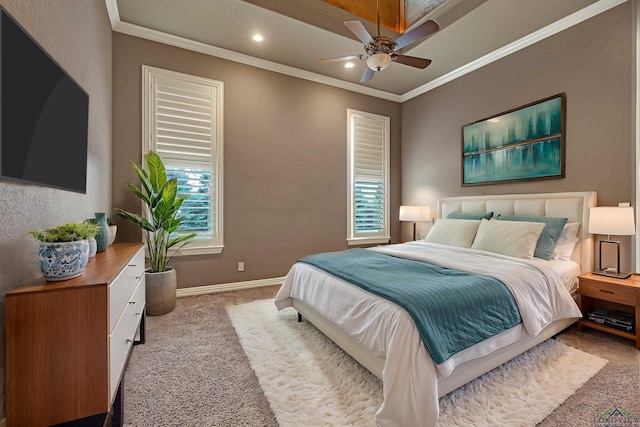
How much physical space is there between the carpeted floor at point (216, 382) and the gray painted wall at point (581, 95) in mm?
1159

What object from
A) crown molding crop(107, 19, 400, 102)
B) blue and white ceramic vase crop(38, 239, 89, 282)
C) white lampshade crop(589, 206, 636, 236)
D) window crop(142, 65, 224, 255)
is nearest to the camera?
blue and white ceramic vase crop(38, 239, 89, 282)

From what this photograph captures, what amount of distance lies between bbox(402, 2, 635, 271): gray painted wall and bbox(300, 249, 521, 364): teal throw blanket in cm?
195

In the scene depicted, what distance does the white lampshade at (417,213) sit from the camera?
169 inches

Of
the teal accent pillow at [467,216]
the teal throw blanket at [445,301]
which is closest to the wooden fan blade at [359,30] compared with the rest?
the teal throw blanket at [445,301]

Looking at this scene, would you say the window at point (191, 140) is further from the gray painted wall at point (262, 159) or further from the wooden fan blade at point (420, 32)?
the wooden fan blade at point (420, 32)

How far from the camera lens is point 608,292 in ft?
7.51

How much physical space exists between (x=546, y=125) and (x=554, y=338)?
7.48 ft

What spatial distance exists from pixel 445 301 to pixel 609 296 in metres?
1.86

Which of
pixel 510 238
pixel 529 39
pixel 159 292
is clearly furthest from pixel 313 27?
pixel 159 292

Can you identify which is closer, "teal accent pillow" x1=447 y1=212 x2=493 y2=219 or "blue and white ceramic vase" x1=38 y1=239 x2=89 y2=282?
"blue and white ceramic vase" x1=38 y1=239 x2=89 y2=282

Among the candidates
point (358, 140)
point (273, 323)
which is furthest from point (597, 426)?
point (358, 140)

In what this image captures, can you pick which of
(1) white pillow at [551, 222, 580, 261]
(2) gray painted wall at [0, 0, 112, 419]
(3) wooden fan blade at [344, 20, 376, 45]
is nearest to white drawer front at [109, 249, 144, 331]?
(2) gray painted wall at [0, 0, 112, 419]

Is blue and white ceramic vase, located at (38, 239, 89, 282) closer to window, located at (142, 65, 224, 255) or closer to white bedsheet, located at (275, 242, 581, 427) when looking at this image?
white bedsheet, located at (275, 242, 581, 427)

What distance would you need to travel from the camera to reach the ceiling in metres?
2.77
